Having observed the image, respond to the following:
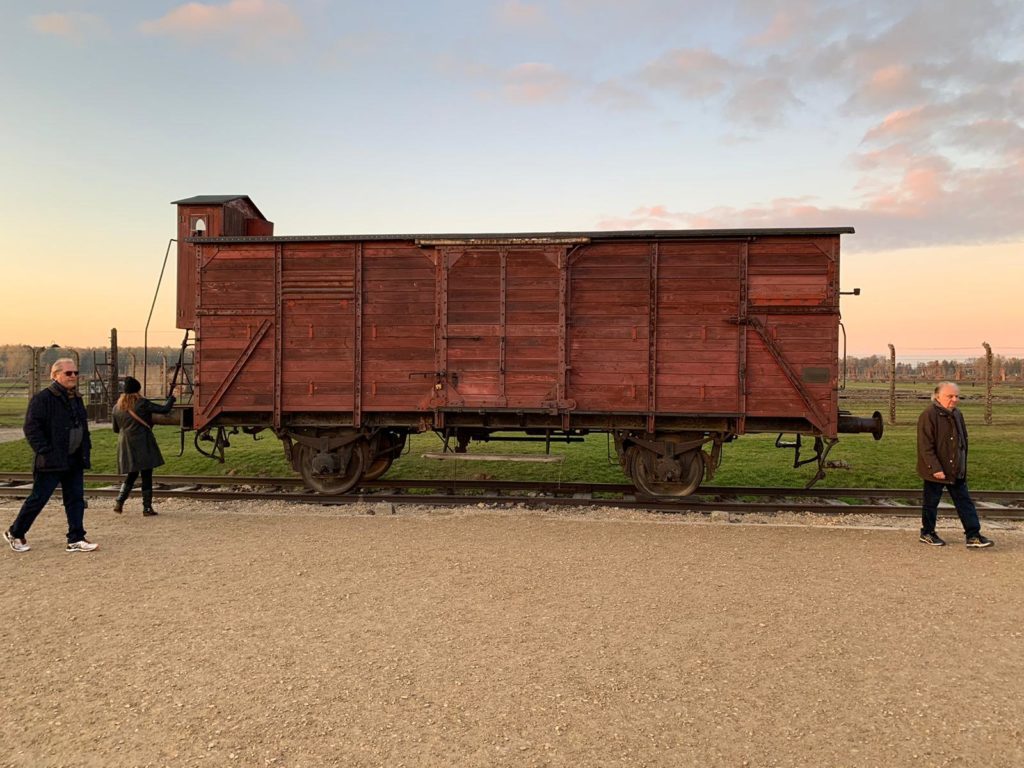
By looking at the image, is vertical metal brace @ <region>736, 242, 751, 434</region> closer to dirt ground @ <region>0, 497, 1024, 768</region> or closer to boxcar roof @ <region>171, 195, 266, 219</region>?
dirt ground @ <region>0, 497, 1024, 768</region>

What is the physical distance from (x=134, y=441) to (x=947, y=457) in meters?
9.97

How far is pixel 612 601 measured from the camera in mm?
5238

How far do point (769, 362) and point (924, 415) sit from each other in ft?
6.74

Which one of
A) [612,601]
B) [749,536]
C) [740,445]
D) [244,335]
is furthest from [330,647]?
[740,445]

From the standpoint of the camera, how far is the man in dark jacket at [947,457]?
6.86 meters

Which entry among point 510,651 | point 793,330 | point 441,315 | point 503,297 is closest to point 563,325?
point 503,297

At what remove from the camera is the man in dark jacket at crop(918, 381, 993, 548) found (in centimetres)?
686

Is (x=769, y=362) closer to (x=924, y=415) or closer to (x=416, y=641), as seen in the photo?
(x=924, y=415)

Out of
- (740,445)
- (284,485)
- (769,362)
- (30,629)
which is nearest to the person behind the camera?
(30,629)

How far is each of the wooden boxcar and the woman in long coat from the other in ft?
3.88

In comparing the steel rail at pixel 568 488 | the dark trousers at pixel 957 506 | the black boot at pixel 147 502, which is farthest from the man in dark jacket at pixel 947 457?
the black boot at pixel 147 502

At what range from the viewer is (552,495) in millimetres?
9586

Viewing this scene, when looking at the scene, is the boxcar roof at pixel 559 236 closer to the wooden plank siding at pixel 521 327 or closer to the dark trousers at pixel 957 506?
the wooden plank siding at pixel 521 327

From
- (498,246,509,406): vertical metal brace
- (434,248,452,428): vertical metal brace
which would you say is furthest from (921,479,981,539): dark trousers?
(434,248,452,428): vertical metal brace
